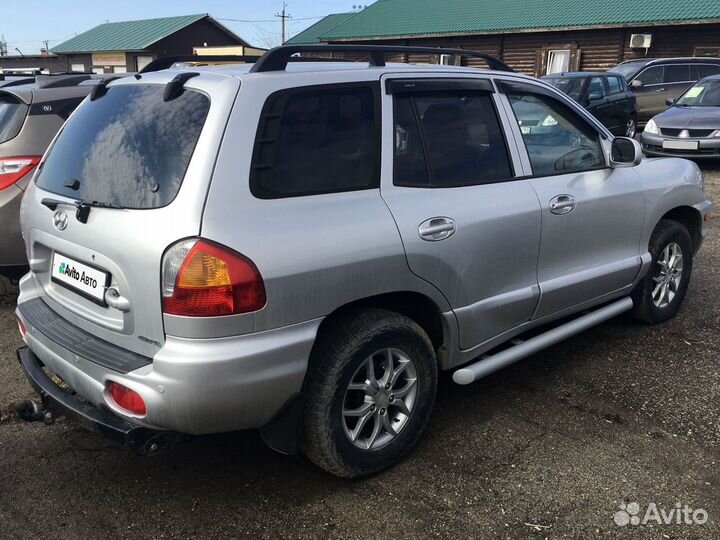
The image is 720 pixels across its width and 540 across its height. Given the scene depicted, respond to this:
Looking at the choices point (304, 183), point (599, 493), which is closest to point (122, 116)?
point (304, 183)

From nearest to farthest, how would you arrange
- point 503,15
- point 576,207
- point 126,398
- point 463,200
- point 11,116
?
point 126,398, point 463,200, point 576,207, point 11,116, point 503,15

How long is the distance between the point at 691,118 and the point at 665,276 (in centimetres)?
781

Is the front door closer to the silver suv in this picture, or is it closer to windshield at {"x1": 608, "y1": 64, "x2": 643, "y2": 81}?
the silver suv

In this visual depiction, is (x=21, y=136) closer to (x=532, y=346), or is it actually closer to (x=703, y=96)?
(x=532, y=346)

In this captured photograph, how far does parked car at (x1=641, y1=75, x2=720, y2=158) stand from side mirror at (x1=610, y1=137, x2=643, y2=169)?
26.4ft

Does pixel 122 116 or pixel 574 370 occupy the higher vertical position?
pixel 122 116

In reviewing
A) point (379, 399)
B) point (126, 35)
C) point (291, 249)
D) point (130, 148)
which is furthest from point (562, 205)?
point (126, 35)

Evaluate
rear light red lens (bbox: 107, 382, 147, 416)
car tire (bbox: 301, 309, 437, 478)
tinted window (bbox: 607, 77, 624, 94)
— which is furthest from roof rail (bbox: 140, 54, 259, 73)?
tinted window (bbox: 607, 77, 624, 94)

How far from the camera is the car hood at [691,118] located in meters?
11.2

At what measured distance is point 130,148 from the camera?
2770 millimetres

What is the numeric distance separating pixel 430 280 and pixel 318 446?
2.92 ft

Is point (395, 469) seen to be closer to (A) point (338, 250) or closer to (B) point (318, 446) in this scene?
(B) point (318, 446)

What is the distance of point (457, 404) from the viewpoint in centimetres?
383

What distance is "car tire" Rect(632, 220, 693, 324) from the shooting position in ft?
15.4
